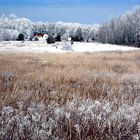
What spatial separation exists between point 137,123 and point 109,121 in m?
0.37

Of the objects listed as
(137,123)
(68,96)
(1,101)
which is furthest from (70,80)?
(137,123)

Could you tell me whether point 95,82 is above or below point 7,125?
below

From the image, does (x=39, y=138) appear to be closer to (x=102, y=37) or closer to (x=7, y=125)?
(x=7, y=125)

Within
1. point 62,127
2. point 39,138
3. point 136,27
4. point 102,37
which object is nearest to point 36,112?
point 62,127

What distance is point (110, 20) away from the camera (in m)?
119

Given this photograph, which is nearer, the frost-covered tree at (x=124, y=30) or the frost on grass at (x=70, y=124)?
the frost on grass at (x=70, y=124)

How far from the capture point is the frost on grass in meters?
3.28

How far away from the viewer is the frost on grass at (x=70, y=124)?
3279 millimetres

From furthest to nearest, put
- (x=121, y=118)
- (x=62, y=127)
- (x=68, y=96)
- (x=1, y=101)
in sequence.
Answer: (x=68, y=96) < (x=1, y=101) < (x=121, y=118) < (x=62, y=127)

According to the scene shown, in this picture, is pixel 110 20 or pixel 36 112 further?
pixel 110 20

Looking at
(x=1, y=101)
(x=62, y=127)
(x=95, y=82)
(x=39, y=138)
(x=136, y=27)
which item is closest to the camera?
(x=39, y=138)

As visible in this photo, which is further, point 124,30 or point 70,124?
point 124,30

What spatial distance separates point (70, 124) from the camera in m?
3.55

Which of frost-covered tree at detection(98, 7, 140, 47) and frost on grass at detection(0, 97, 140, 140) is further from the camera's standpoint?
frost-covered tree at detection(98, 7, 140, 47)
